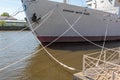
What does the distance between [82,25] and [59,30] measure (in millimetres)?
2358

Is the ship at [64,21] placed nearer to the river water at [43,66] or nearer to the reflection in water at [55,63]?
the reflection in water at [55,63]

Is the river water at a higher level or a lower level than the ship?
lower

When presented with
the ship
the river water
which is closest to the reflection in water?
the river water

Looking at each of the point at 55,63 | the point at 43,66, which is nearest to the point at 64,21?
the point at 55,63

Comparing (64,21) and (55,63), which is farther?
(64,21)

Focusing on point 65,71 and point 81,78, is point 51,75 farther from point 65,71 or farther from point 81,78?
point 81,78

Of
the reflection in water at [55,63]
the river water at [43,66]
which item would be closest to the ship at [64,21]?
the reflection in water at [55,63]

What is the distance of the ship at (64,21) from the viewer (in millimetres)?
12680

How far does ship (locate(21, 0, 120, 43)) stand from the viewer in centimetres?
1268

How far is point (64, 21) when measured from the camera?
43.8 feet

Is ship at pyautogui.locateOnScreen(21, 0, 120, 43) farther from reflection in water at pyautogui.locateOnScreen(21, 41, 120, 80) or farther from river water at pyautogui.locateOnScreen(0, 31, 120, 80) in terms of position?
river water at pyautogui.locateOnScreen(0, 31, 120, 80)

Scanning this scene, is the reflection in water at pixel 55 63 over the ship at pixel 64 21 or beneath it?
beneath

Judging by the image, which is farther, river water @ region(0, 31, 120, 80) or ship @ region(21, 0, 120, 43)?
ship @ region(21, 0, 120, 43)

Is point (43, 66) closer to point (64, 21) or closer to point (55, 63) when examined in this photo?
point (55, 63)
